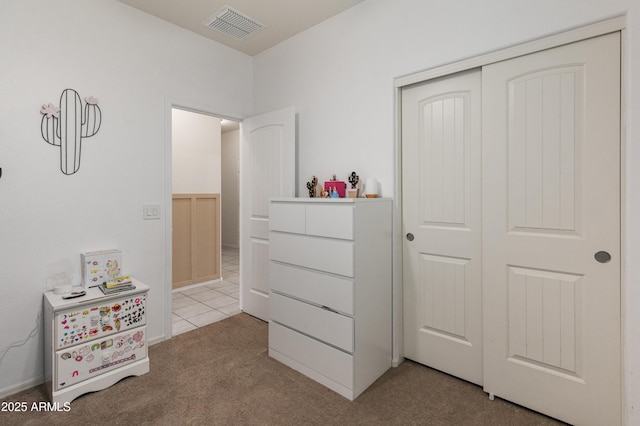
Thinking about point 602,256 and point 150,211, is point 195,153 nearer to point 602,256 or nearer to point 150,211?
point 150,211

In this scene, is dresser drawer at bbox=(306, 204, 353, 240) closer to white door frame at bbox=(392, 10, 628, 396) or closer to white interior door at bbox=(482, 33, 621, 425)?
white door frame at bbox=(392, 10, 628, 396)

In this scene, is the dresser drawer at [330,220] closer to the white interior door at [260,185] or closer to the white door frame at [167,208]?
the white interior door at [260,185]

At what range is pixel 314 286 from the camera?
2.17m

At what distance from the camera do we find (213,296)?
155 inches

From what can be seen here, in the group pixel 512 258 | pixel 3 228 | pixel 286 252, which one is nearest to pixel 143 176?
pixel 3 228

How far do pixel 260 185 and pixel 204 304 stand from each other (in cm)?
160

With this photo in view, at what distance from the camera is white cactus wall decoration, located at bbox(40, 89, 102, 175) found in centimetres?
215

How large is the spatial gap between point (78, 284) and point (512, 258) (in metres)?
2.95

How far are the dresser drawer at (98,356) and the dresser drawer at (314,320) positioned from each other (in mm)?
967

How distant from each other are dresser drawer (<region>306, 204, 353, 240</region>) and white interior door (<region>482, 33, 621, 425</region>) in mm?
859

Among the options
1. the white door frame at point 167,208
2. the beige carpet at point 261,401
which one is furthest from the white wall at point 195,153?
the beige carpet at point 261,401

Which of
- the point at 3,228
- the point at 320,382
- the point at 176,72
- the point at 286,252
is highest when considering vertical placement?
the point at 176,72

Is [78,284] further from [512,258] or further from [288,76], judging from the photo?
[512,258]

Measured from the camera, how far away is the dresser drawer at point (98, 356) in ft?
6.25
